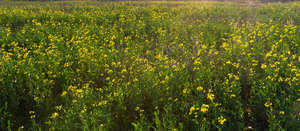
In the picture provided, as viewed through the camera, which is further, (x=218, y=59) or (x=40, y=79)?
(x=218, y=59)

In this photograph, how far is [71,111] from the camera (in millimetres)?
2881

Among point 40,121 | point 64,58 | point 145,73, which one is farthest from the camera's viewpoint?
point 64,58

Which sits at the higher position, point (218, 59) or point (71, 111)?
point (218, 59)

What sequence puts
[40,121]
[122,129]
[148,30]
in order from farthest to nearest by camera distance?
[148,30]
[40,121]
[122,129]

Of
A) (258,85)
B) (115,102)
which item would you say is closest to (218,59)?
(258,85)

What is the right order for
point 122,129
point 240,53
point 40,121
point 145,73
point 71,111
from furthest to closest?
point 240,53
point 145,73
point 40,121
point 122,129
point 71,111

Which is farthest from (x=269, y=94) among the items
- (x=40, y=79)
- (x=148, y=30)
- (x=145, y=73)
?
(x=148, y=30)

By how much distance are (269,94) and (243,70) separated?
1.04 m

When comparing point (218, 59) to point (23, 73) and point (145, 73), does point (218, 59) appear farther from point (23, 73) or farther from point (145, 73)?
point (23, 73)

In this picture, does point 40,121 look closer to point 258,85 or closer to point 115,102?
point 115,102

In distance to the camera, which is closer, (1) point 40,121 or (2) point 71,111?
(2) point 71,111

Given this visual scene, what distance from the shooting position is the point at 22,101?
12.6ft

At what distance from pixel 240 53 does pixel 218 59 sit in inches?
18.1

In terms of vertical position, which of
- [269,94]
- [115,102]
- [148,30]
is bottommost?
[115,102]
